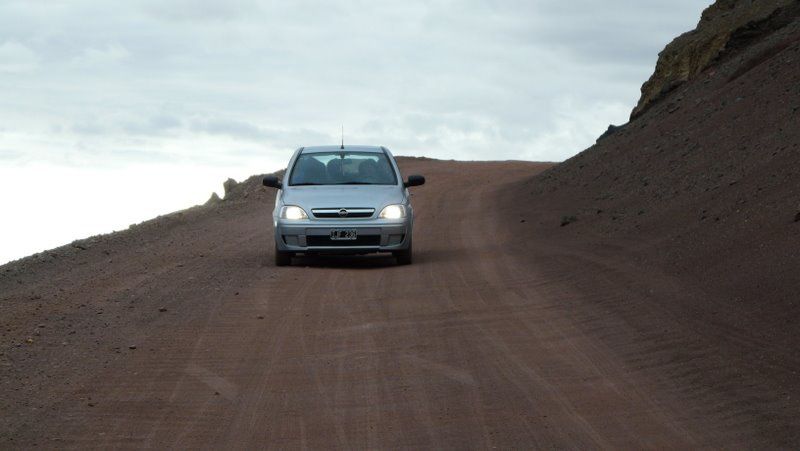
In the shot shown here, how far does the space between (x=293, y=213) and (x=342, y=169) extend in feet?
5.26

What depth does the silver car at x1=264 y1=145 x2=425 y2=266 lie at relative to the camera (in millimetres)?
17219

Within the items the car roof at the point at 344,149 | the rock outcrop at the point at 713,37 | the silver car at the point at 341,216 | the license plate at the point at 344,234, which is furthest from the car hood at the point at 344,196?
the rock outcrop at the point at 713,37

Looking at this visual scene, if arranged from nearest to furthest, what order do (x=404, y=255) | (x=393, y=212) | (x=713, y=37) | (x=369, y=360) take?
(x=369, y=360) < (x=393, y=212) < (x=404, y=255) < (x=713, y=37)

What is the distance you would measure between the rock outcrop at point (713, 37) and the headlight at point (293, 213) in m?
24.4

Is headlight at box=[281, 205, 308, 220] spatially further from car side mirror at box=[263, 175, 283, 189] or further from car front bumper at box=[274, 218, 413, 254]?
car side mirror at box=[263, 175, 283, 189]

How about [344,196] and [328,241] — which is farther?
[344,196]

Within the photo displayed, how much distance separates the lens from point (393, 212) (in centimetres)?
1755

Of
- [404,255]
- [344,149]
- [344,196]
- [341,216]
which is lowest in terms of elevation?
[404,255]

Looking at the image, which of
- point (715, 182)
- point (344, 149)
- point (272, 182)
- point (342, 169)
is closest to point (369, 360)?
point (272, 182)

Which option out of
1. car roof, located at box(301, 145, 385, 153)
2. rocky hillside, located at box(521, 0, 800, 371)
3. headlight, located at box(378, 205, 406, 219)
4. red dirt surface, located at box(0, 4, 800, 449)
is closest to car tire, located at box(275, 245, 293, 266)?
red dirt surface, located at box(0, 4, 800, 449)

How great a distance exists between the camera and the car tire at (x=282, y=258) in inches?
690

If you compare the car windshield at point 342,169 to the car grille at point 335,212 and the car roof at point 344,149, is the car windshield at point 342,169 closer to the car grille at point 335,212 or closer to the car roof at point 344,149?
the car roof at point 344,149

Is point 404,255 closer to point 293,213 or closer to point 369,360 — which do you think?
point 293,213

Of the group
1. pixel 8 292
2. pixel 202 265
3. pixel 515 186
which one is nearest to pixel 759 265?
pixel 202 265
